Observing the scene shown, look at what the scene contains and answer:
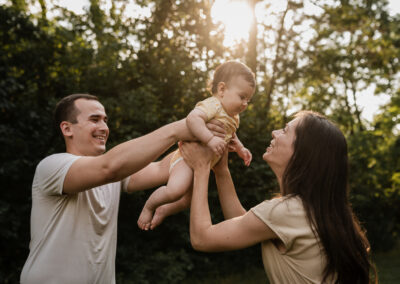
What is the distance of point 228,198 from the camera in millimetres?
2840

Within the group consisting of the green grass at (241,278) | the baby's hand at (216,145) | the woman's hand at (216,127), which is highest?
the woman's hand at (216,127)

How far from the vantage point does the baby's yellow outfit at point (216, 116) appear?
277 cm

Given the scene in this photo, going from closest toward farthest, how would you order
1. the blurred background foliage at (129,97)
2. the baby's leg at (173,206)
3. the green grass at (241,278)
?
the baby's leg at (173,206) → the blurred background foliage at (129,97) → the green grass at (241,278)

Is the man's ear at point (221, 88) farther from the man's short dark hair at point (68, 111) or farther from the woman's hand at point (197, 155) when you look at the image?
the man's short dark hair at point (68, 111)

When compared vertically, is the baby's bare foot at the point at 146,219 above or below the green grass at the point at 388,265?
above

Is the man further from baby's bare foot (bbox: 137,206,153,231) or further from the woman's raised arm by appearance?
the woman's raised arm

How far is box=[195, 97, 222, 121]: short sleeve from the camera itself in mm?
2748

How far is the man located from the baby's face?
0.25m

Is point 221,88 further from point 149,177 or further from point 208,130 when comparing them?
point 149,177

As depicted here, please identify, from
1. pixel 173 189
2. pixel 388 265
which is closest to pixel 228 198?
pixel 173 189

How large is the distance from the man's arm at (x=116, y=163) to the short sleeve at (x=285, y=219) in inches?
28.5

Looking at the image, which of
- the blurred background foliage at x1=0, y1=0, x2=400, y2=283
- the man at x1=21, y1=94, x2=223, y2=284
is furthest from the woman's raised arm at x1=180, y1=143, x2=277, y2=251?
the blurred background foliage at x1=0, y1=0, x2=400, y2=283

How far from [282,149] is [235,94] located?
2.42 feet

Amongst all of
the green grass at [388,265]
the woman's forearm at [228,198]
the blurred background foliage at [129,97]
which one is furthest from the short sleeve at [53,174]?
the green grass at [388,265]
